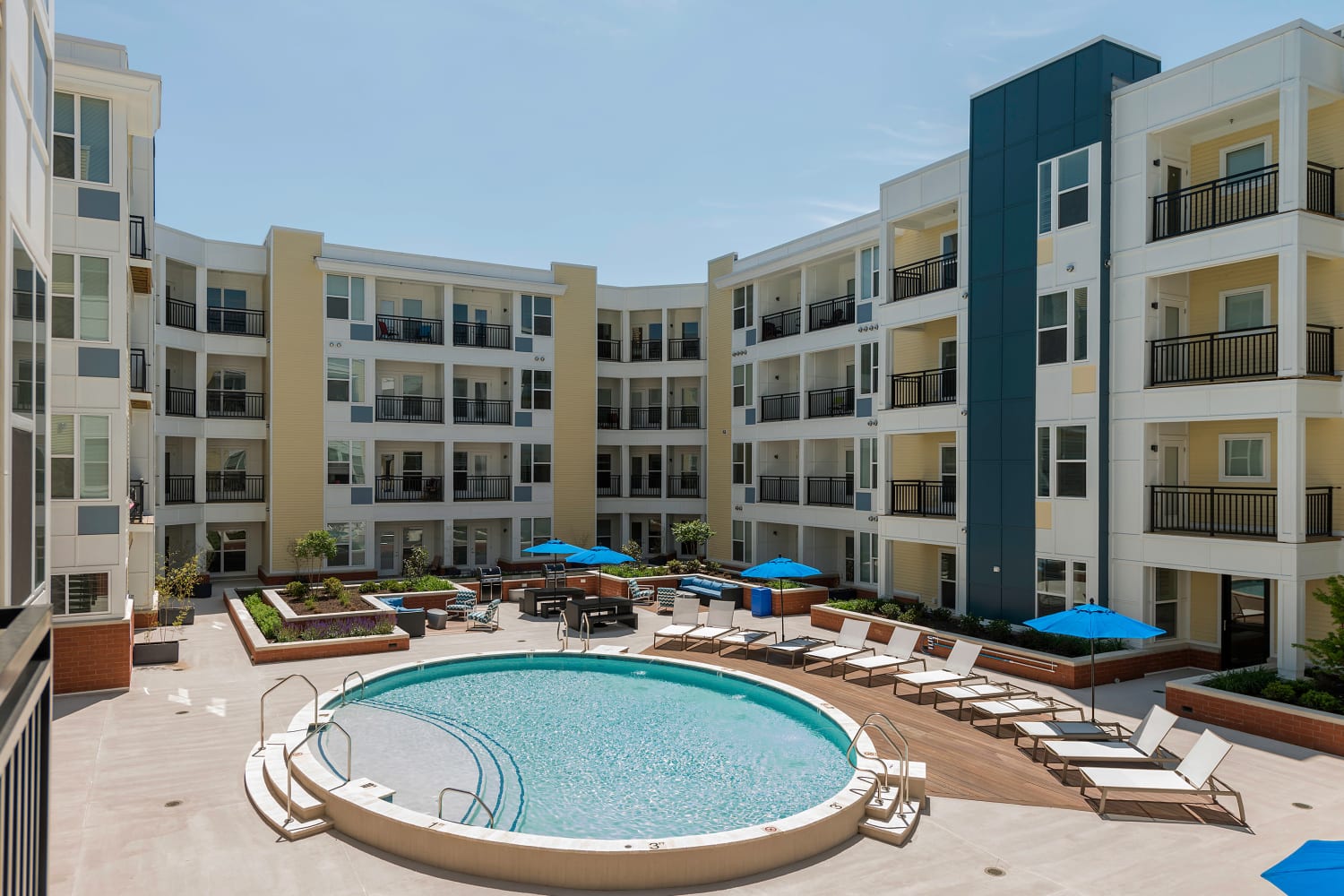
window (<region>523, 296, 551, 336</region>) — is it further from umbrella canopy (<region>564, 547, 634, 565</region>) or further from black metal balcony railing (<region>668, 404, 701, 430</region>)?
umbrella canopy (<region>564, 547, 634, 565</region>)

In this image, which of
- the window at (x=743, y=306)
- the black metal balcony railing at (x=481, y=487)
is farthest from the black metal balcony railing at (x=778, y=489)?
the black metal balcony railing at (x=481, y=487)

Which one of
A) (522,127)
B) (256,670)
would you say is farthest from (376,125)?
(256,670)

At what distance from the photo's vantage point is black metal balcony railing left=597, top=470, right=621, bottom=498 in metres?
36.2

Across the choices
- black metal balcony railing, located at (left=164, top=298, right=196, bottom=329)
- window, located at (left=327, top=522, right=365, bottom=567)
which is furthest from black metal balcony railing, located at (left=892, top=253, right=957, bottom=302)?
black metal balcony railing, located at (left=164, top=298, right=196, bottom=329)

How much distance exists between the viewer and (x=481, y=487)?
33594mm

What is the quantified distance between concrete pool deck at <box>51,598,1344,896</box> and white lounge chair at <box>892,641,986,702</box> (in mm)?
3105

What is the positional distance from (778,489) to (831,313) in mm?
6493

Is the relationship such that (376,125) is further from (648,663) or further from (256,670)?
(648,663)

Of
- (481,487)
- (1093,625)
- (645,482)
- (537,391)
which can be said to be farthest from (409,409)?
(1093,625)

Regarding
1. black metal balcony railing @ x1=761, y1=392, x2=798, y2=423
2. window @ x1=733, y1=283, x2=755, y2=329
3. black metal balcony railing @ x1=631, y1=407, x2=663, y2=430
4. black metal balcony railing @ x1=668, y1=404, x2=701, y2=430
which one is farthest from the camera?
black metal balcony railing @ x1=631, y1=407, x2=663, y2=430

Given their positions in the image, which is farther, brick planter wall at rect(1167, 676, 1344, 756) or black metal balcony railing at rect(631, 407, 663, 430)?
black metal balcony railing at rect(631, 407, 663, 430)

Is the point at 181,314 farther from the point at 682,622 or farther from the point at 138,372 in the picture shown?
the point at 682,622

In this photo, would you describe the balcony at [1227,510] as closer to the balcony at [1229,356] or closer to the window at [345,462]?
the balcony at [1229,356]

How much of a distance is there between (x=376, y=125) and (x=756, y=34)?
975 centimetres
